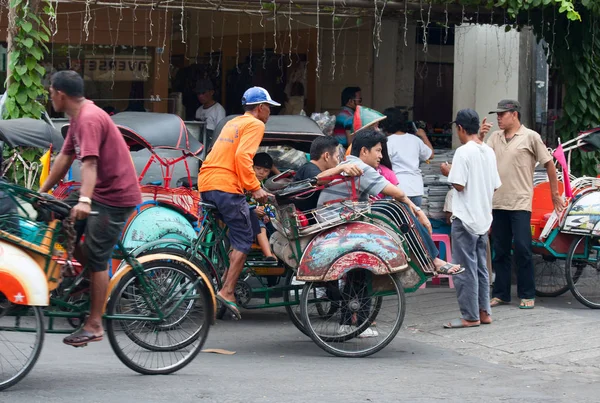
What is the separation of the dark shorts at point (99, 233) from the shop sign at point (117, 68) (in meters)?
8.52

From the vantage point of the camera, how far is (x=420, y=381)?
671cm

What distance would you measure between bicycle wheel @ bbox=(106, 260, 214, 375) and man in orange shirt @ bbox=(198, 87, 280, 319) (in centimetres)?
86

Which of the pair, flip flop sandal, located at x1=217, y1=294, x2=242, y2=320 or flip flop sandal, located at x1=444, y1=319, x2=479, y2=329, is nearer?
flip flop sandal, located at x1=217, y1=294, x2=242, y2=320

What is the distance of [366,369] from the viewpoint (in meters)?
7.07

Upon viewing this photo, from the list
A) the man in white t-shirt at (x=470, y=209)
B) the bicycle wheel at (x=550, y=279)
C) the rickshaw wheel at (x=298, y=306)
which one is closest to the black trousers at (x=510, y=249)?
the bicycle wheel at (x=550, y=279)

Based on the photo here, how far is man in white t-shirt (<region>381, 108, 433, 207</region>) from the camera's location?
10547mm

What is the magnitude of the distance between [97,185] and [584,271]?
5.66 m

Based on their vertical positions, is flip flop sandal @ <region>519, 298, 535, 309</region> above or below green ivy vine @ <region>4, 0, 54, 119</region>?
below

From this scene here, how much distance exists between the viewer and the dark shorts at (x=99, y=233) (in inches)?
241

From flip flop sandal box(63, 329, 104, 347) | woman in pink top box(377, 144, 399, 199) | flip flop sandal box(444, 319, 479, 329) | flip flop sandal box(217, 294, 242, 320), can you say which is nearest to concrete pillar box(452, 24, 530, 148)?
woman in pink top box(377, 144, 399, 199)

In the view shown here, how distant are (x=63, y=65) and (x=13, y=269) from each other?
8758mm

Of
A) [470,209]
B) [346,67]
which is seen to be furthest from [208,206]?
[346,67]

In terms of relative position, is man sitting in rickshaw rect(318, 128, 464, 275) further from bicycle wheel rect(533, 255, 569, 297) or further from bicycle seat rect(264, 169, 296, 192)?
bicycle wheel rect(533, 255, 569, 297)

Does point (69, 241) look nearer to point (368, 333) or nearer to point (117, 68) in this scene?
point (368, 333)
